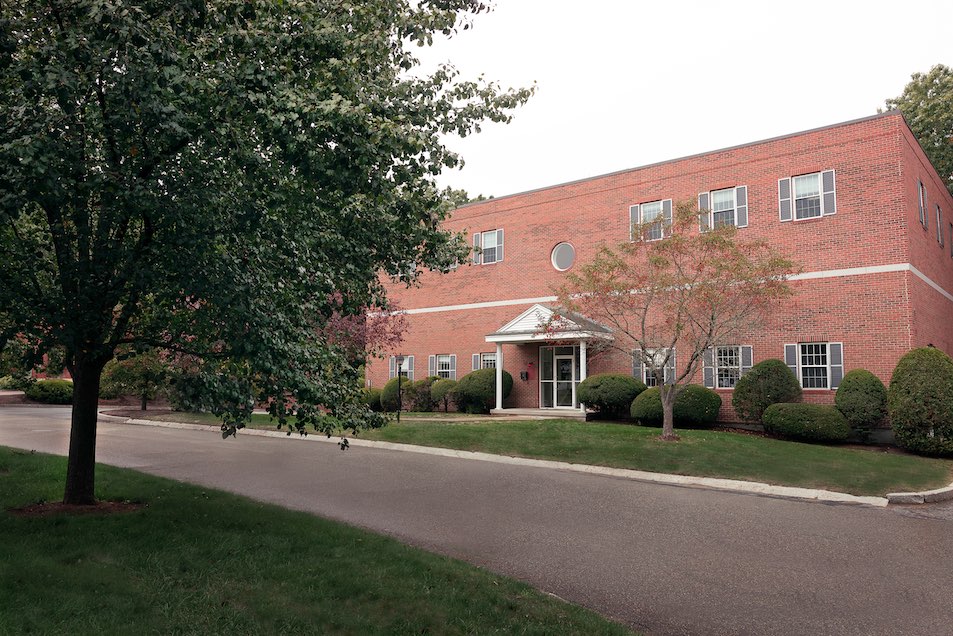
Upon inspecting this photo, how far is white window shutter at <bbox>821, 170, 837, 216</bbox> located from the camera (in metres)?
20.2

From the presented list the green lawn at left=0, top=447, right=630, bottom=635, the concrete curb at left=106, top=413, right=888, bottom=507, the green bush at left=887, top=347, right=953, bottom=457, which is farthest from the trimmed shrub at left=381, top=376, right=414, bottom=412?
the green lawn at left=0, top=447, right=630, bottom=635

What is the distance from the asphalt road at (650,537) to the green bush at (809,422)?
6.35 meters

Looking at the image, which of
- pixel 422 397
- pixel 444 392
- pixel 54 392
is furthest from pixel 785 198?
pixel 54 392

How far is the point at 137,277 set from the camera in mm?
6434

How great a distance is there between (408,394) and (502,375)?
470cm

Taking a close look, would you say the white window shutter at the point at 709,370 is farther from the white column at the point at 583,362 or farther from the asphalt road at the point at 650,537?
the asphalt road at the point at 650,537

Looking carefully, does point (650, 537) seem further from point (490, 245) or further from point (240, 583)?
point (490, 245)

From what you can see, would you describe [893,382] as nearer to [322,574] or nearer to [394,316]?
[322,574]

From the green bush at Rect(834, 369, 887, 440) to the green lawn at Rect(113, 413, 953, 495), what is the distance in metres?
1.22

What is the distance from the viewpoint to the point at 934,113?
3394 cm

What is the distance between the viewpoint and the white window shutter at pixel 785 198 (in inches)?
830

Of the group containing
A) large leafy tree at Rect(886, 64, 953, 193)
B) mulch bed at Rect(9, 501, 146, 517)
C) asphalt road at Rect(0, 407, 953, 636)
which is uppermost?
large leafy tree at Rect(886, 64, 953, 193)

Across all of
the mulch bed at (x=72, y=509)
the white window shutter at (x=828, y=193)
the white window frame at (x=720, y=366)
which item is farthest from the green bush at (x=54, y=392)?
the white window shutter at (x=828, y=193)

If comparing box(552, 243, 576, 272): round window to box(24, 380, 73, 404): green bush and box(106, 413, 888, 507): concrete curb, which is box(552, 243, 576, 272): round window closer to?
box(106, 413, 888, 507): concrete curb
